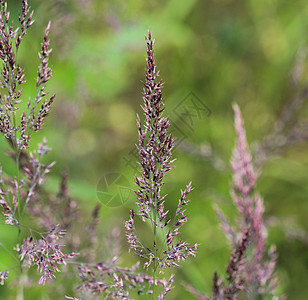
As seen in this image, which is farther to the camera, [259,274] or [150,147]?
[259,274]

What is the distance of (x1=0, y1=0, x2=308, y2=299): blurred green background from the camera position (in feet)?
11.4

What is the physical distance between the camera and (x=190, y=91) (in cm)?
420

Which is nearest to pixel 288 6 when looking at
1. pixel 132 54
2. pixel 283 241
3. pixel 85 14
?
pixel 132 54

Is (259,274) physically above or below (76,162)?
below

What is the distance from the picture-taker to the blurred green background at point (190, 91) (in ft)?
11.4

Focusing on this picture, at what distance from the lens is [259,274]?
1.74 meters

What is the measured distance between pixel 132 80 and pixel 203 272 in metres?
2.30

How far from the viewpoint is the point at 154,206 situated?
1301 millimetres

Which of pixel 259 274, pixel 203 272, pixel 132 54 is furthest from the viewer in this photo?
pixel 132 54

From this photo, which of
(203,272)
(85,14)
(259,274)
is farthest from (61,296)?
(85,14)

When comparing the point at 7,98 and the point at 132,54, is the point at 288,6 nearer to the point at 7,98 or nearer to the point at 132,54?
the point at 132,54

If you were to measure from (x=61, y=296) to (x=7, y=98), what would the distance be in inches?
46.9

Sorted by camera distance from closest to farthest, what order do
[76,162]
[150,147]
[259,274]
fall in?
[150,147] → [259,274] → [76,162]

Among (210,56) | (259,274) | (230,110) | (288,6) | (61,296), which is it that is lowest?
(61,296)
